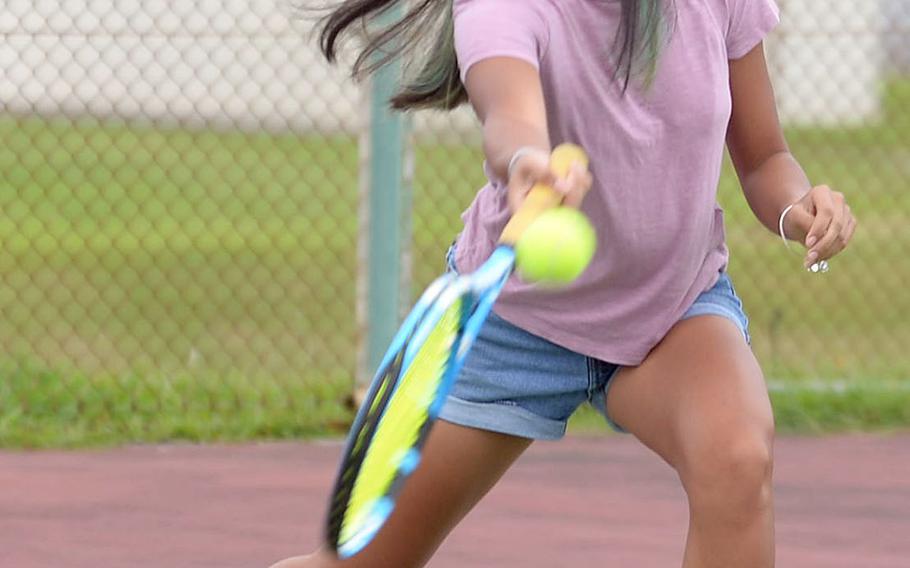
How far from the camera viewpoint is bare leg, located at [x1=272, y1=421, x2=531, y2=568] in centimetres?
294

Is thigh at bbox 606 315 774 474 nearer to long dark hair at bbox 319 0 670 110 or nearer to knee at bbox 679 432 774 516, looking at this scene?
knee at bbox 679 432 774 516

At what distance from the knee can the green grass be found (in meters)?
2.96

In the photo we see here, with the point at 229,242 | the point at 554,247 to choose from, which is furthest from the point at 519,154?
the point at 229,242

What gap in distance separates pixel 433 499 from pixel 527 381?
0.24 metres

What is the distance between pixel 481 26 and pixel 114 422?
10.2ft

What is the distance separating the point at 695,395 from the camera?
2793 mm

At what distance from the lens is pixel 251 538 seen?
4.41 meters

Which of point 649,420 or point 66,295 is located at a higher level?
point 649,420

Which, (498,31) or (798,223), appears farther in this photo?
(798,223)

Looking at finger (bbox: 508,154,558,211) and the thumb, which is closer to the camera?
finger (bbox: 508,154,558,211)

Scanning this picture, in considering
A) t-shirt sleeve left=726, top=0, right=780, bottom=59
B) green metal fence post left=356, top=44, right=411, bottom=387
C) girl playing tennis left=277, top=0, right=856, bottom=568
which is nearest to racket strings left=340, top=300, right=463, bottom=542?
girl playing tennis left=277, top=0, right=856, bottom=568

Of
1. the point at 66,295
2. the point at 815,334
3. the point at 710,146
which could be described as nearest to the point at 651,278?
the point at 710,146

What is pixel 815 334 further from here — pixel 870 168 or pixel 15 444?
pixel 870 168

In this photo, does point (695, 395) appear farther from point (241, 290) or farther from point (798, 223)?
point (241, 290)
